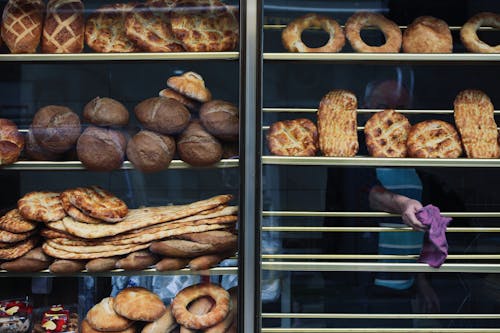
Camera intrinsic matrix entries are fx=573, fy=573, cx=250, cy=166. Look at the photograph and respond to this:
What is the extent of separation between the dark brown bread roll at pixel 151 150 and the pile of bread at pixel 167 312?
0.55 m

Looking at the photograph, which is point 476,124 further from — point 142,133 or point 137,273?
point 137,273

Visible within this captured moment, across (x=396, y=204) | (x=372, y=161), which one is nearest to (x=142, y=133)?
(x=372, y=161)

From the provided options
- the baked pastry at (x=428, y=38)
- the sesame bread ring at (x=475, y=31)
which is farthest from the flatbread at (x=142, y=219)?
the sesame bread ring at (x=475, y=31)

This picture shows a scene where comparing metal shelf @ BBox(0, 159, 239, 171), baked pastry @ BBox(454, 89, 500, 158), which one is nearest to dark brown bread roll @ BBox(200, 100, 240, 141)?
metal shelf @ BBox(0, 159, 239, 171)

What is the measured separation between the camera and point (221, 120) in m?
2.38

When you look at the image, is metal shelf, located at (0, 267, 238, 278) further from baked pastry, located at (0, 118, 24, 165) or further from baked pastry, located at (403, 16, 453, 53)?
baked pastry, located at (403, 16, 453, 53)

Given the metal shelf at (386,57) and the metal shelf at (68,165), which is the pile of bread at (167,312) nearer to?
the metal shelf at (68,165)

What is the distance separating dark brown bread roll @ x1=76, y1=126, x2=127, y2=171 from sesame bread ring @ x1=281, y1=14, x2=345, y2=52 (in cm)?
85

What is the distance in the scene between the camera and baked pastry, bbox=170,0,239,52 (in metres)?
2.41

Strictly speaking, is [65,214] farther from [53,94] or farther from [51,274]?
[53,94]

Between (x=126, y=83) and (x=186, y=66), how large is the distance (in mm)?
271

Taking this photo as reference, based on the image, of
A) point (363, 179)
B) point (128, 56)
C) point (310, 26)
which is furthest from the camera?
point (363, 179)

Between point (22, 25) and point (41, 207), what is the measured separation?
0.78 metres

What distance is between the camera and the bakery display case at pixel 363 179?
99.0 inches
